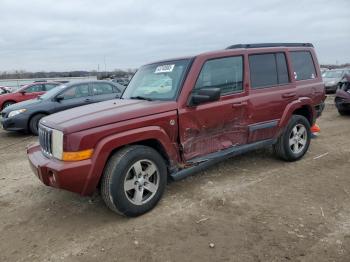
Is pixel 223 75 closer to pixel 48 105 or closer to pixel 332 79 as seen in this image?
pixel 48 105

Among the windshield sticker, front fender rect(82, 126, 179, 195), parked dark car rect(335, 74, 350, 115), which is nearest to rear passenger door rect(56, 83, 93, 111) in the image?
the windshield sticker

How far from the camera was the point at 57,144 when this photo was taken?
3.91 m

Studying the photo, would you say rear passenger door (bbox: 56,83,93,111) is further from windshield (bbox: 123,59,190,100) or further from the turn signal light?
the turn signal light

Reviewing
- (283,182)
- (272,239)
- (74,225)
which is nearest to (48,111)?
(74,225)

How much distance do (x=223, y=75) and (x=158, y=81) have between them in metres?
0.91

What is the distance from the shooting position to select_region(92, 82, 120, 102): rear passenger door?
10.7m

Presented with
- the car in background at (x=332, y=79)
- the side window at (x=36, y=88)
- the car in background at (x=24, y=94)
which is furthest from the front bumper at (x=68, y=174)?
the car in background at (x=332, y=79)

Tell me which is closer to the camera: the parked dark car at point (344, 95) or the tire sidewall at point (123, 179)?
the tire sidewall at point (123, 179)

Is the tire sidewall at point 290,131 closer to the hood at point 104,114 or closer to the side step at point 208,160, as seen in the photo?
the side step at point 208,160

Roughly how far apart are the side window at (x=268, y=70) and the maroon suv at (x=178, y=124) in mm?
16

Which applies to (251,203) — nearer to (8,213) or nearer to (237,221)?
(237,221)

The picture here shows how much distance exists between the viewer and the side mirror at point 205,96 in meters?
4.38

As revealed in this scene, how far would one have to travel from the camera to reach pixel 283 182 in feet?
16.7

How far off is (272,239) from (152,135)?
1.72 m
